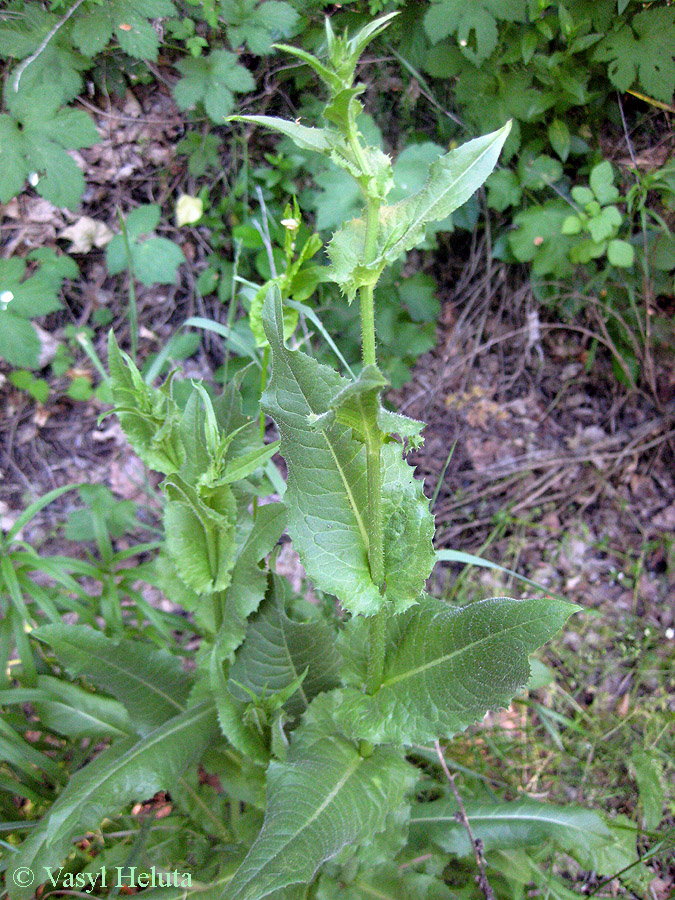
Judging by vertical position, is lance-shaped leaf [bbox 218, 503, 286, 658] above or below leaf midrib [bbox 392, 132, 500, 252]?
below

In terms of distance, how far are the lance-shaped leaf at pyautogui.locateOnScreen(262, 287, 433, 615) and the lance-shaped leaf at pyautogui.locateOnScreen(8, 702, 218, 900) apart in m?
0.68

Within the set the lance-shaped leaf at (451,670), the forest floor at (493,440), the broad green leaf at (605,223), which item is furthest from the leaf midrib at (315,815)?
the broad green leaf at (605,223)

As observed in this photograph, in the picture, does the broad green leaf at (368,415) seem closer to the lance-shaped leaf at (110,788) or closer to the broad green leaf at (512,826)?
the lance-shaped leaf at (110,788)

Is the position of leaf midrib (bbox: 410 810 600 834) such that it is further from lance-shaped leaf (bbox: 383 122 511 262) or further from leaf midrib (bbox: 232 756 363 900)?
lance-shaped leaf (bbox: 383 122 511 262)

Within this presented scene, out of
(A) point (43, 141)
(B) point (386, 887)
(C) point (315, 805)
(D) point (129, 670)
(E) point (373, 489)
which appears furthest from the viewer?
(A) point (43, 141)

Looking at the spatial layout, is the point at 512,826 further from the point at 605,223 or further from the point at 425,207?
the point at 605,223

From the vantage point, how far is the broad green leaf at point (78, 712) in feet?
5.18

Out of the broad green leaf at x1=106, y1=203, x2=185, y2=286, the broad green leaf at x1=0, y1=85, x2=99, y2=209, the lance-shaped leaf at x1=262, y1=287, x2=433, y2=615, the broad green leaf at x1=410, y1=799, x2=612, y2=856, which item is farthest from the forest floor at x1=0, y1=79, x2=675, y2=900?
the lance-shaped leaf at x1=262, y1=287, x2=433, y2=615

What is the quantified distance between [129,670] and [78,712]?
0.93 ft

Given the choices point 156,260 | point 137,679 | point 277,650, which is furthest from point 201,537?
point 156,260

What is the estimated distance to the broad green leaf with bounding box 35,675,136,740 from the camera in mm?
1579

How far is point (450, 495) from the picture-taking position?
2.64 meters

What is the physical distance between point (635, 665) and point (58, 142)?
2.95 m

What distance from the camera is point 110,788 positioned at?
4.07 ft
